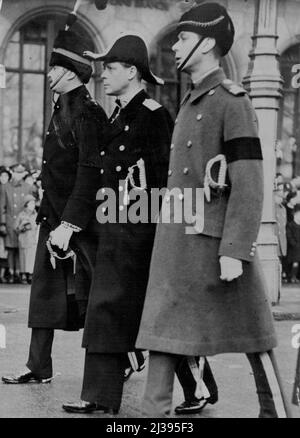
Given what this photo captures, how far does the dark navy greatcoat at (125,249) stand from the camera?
19.5 ft

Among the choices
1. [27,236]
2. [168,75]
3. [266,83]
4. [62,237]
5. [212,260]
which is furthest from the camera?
[168,75]

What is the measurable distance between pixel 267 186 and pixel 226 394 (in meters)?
5.50

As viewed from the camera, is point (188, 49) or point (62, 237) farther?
point (62, 237)

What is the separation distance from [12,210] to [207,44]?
39.3ft

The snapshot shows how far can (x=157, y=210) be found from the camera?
5984mm

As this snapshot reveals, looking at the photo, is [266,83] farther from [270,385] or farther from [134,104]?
[270,385]

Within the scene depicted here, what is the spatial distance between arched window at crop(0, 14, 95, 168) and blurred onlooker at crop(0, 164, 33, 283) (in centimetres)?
359

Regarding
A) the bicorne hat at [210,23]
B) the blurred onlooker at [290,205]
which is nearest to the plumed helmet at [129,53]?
the bicorne hat at [210,23]

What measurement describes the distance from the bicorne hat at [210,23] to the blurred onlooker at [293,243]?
13070 millimetres

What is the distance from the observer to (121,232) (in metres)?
6.00

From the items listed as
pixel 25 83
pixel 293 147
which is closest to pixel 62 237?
pixel 25 83

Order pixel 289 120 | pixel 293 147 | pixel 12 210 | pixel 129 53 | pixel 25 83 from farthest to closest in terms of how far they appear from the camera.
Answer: pixel 293 147 → pixel 289 120 → pixel 25 83 → pixel 12 210 → pixel 129 53
